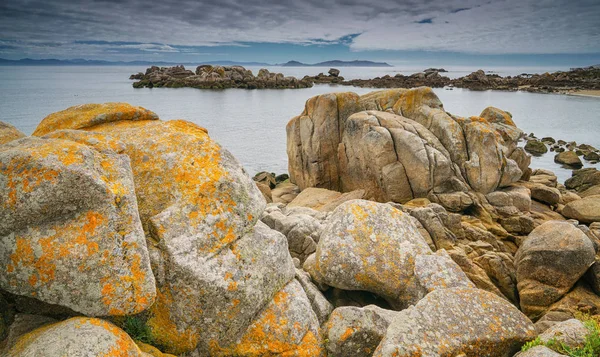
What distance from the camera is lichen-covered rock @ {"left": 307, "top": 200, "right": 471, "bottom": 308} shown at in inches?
400

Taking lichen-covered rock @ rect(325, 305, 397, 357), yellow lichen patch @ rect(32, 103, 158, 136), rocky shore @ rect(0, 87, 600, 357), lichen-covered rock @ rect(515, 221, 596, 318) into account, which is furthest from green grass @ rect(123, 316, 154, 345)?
lichen-covered rock @ rect(515, 221, 596, 318)

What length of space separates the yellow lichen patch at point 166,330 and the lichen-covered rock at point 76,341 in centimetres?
111

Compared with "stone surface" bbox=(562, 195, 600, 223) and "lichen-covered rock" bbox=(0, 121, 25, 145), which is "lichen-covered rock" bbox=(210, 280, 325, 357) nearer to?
"lichen-covered rock" bbox=(0, 121, 25, 145)

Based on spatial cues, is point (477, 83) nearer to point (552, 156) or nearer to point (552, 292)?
point (552, 156)

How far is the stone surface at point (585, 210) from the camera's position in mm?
22556

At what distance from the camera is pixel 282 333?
7.85 metres

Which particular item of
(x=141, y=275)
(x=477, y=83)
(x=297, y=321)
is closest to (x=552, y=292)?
(x=297, y=321)

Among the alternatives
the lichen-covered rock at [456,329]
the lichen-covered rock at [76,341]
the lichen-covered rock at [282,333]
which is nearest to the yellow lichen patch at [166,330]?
the lichen-covered rock at [282,333]

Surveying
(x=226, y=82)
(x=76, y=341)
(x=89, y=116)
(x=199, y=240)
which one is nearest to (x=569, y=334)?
(x=199, y=240)

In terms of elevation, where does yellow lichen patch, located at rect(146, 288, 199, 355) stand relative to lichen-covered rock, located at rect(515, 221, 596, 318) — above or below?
above

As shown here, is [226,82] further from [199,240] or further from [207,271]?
[207,271]

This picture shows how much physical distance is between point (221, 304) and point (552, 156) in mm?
52542

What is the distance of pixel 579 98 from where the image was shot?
10769 centimetres

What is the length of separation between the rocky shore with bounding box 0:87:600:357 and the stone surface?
12.1m
